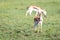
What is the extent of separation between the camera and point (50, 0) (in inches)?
858

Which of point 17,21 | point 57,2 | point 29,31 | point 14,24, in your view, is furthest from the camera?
→ point 57,2

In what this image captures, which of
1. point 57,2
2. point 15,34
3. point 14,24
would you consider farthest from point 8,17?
point 57,2

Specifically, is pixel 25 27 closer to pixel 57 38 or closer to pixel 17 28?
pixel 17 28

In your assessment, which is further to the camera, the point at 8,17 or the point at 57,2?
the point at 57,2

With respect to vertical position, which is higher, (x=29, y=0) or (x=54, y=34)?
(x=29, y=0)

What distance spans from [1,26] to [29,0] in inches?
446

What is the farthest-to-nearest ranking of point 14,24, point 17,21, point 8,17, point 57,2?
1. point 57,2
2. point 8,17
3. point 17,21
4. point 14,24

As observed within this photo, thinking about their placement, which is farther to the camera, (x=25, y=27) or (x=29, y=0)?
(x=29, y=0)

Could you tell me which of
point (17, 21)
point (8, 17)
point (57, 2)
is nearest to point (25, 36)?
point (17, 21)

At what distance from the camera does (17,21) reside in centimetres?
1281

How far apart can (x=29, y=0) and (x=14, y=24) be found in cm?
1082

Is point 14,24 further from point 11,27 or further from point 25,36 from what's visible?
point 25,36

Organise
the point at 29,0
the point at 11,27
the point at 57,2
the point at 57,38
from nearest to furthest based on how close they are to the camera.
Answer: the point at 57,38, the point at 11,27, the point at 57,2, the point at 29,0

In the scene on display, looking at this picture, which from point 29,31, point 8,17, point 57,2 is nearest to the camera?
point 29,31
